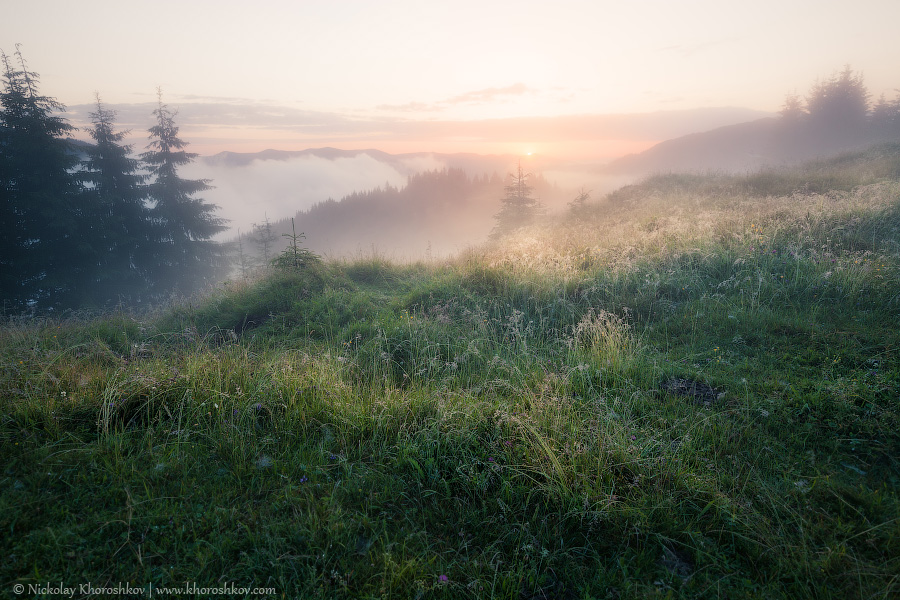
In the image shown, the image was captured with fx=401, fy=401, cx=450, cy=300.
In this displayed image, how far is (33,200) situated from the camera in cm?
2180

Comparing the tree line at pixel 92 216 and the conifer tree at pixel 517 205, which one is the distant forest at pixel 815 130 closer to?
the conifer tree at pixel 517 205

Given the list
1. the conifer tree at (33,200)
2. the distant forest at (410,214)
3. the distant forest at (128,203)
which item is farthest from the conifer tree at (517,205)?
the distant forest at (410,214)

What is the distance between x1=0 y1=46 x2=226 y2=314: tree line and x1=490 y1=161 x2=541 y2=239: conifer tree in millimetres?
23089

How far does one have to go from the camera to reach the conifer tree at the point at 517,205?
90.6 feet

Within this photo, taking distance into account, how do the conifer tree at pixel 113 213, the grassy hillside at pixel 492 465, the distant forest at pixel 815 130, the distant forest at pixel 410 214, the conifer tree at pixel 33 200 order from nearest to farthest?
the grassy hillside at pixel 492 465 → the conifer tree at pixel 33 200 → the conifer tree at pixel 113 213 → the distant forest at pixel 815 130 → the distant forest at pixel 410 214

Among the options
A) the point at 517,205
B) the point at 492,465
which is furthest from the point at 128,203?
the point at 492,465

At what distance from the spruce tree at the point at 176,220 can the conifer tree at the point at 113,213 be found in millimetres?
1193

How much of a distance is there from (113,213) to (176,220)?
4587 mm

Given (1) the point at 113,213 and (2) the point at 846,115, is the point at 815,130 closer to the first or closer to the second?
(2) the point at 846,115

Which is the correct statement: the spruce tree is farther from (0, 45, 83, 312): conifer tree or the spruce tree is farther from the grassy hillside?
the grassy hillside

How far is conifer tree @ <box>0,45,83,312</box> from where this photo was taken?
2086 cm

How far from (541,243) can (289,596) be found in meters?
10.7

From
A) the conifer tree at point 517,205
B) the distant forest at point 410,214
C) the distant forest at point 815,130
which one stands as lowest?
the distant forest at point 410,214

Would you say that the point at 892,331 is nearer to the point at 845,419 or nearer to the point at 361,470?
the point at 845,419
